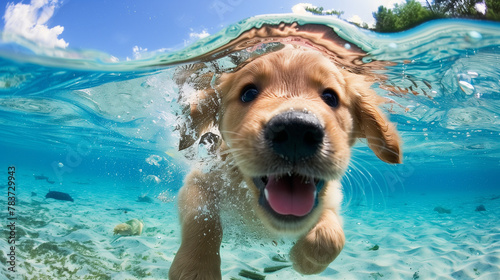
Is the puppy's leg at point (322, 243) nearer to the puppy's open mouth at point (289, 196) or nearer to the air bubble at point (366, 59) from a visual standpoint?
the puppy's open mouth at point (289, 196)

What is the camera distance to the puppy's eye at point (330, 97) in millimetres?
3340

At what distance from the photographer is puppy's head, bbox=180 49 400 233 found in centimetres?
252

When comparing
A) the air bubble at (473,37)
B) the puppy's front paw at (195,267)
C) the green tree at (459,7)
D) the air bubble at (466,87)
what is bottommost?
the puppy's front paw at (195,267)

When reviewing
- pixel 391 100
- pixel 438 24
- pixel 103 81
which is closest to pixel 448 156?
pixel 391 100

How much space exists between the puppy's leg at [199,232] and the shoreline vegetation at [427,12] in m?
3.52

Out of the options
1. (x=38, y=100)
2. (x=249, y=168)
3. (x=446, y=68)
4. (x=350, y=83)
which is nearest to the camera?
(x=249, y=168)

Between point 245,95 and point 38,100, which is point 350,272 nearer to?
point 245,95

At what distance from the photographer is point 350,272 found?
5855 millimetres

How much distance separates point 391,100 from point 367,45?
3903mm

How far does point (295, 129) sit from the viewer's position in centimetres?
236

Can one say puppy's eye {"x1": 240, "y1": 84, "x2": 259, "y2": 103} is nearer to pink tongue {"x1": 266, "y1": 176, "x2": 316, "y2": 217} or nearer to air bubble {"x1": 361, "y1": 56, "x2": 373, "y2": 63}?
pink tongue {"x1": 266, "y1": 176, "x2": 316, "y2": 217}

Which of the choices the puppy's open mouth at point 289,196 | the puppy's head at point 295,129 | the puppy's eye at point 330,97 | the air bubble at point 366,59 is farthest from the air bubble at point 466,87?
the puppy's open mouth at point 289,196

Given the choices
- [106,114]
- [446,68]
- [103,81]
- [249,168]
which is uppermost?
[106,114]

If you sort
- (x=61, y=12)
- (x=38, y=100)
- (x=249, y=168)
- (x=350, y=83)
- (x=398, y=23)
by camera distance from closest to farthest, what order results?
(x=249, y=168) < (x=350, y=83) < (x=398, y=23) < (x=61, y=12) < (x=38, y=100)
